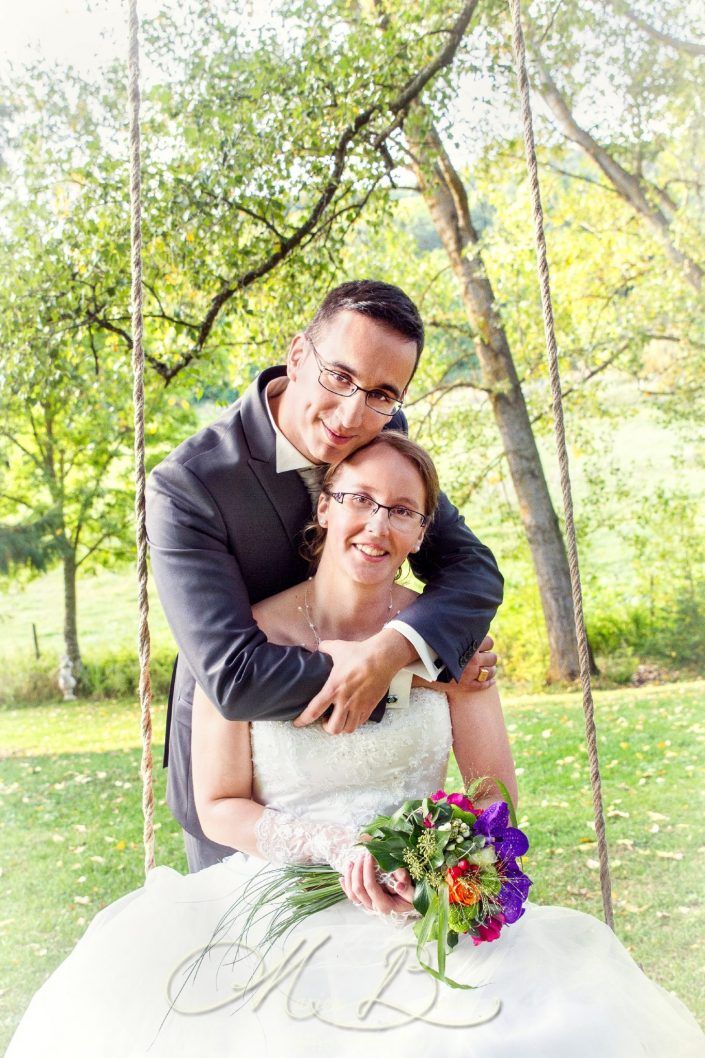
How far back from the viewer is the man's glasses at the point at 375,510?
1.86 metres

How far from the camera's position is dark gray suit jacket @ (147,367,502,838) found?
5.73 feet

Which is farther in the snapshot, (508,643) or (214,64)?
(508,643)

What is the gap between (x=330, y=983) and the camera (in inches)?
66.3

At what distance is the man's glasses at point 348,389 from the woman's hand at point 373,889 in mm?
777

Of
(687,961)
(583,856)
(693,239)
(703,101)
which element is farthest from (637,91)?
(687,961)

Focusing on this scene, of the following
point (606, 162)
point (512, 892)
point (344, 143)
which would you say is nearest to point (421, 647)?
point (512, 892)

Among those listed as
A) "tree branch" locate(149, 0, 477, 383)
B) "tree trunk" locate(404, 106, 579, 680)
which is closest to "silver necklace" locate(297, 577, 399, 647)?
"tree branch" locate(149, 0, 477, 383)

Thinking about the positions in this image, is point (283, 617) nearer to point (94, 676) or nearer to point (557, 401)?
point (557, 401)

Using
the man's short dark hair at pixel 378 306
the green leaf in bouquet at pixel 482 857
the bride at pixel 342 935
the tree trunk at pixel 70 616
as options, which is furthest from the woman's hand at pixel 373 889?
the tree trunk at pixel 70 616

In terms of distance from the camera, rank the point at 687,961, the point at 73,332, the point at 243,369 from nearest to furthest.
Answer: the point at 687,961
the point at 73,332
the point at 243,369

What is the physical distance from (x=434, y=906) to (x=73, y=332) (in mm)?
3871

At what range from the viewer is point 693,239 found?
20.9ft

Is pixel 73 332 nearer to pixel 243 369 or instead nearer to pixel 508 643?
pixel 243 369

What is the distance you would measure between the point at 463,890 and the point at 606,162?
6384mm
